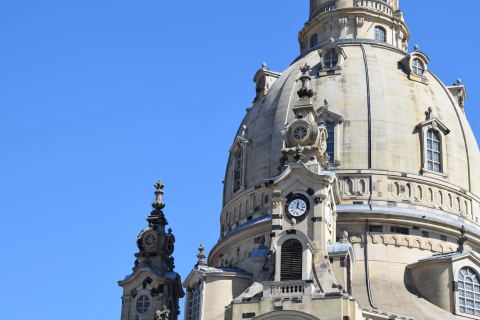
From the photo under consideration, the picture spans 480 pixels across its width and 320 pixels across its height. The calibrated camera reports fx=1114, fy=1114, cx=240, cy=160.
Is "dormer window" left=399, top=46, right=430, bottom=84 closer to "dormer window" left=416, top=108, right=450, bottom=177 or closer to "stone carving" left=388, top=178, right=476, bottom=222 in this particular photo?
"dormer window" left=416, top=108, right=450, bottom=177

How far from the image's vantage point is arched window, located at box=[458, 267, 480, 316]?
61.2m

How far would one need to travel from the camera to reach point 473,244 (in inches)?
2596

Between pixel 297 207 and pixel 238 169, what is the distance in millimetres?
12503

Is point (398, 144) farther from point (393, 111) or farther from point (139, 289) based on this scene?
point (139, 289)

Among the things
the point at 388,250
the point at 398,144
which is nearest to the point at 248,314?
the point at 388,250

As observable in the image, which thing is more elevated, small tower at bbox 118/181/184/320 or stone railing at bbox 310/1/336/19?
stone railing at bbox 310/1/336/19

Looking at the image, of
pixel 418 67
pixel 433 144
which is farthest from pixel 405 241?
pixel 418 67

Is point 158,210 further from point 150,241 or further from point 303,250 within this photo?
point 303,250

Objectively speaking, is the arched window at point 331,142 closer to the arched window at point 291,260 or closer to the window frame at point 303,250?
the window frame at point 303,250

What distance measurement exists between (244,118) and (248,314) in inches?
835

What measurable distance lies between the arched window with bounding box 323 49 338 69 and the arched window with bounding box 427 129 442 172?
7876mm

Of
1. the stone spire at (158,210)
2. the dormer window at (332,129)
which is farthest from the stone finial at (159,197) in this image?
the dormer window at (332,129)

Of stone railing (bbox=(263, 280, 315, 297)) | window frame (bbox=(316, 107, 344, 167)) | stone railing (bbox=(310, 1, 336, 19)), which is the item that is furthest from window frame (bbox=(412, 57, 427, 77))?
stone railing (bbox=(263, 280, 315, 297))

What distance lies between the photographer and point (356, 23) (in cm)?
7569
